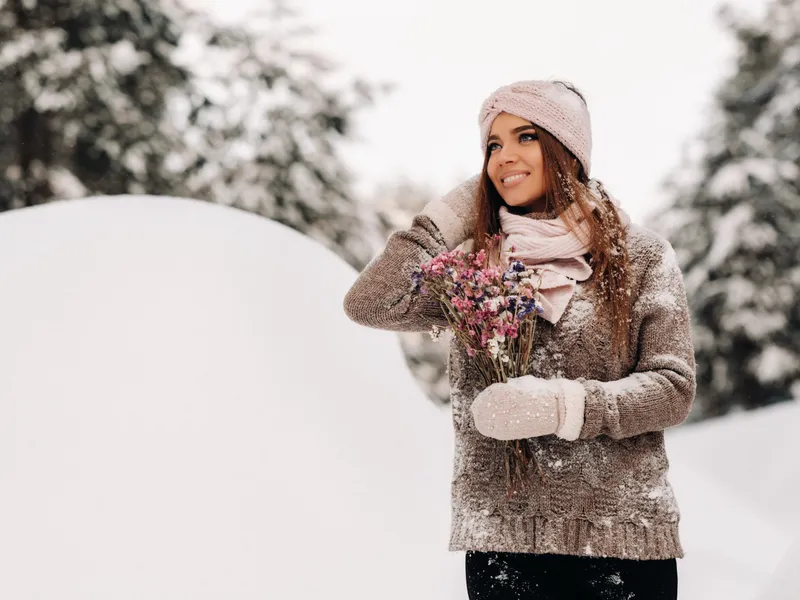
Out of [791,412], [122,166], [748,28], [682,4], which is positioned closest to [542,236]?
[791,412]

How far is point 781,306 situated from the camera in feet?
32.0

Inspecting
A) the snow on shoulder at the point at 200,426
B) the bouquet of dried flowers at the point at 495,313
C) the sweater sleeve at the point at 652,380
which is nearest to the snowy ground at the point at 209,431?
the snow on shoulder at the point at 200,426

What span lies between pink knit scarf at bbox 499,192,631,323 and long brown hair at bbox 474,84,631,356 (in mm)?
15

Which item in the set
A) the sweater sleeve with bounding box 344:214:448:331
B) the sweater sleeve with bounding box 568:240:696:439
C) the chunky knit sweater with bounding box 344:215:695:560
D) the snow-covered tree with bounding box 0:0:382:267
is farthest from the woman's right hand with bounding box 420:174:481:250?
the snow-covered tree with bounding box 0:0:382:267

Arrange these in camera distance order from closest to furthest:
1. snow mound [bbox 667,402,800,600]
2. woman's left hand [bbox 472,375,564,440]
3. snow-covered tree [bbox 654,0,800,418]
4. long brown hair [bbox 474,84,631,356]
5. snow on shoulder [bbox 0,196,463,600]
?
woman's left hand [bbox 472,375,564,440] → long brown hair [bbox 474,84,631,356] → snow on shoulder [bbox 0,196,463,600] → snow mound [bbox 667,402,800,600] → snow-covered tree [bbox 654,0,800,418]

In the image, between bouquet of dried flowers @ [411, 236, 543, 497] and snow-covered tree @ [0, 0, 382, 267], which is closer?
bouquet of dried flowers @ [411, 236, 543, 497]

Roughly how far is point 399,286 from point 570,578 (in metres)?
0.64

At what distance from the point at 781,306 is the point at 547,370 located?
906cm

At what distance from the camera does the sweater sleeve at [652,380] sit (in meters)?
1.50

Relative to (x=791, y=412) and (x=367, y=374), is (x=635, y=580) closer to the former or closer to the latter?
(x=367, y=374)

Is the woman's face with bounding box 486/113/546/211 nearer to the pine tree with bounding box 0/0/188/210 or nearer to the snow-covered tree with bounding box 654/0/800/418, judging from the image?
the pine tree with bounding box 0/0/188/210

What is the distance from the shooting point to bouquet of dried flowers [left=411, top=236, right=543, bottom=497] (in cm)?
153

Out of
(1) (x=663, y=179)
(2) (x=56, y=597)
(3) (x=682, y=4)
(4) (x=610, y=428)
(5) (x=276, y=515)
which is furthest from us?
(3) (x=682, y=4)

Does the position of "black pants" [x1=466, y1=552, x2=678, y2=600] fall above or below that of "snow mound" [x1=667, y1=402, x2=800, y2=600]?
below
